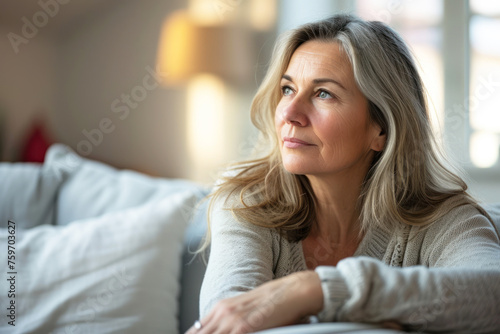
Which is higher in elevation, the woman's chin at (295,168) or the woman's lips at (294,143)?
the woman's lips at (294,143)

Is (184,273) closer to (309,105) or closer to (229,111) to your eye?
(309,105)

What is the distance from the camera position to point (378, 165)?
1.39 m

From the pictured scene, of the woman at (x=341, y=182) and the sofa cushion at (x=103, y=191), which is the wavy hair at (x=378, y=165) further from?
the sofa cushion at (x=103, y=191)

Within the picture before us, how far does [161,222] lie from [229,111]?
64.6 inches

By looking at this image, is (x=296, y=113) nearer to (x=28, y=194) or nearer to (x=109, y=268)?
(x=109, y=268)

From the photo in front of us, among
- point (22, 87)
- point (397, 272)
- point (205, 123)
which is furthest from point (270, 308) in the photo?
point (22, 87)

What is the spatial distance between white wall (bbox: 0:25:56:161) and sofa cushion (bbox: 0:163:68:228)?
160 centimetres

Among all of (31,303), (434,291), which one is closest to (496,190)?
(434,291)

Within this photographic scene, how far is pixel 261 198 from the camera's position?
4.54 ft

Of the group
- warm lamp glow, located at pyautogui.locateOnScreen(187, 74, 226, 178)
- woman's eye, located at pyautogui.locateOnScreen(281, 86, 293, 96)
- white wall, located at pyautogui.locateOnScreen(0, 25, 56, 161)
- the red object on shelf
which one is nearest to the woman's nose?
woman's eye, located at pyautogui.locateOnScreen(281, 86, 293, 96)

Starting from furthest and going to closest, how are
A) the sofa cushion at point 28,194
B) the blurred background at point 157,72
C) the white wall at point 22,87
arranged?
the white wall at point 22,87
the blurred background at point 157,72
the sofa cushion at point 28,194

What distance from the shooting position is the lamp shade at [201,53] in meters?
2.82

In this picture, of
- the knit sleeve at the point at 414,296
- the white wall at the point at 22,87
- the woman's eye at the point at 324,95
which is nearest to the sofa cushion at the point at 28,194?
the woman's eye at the point at 324,95

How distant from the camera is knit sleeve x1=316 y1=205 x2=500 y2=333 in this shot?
3.04 feet
